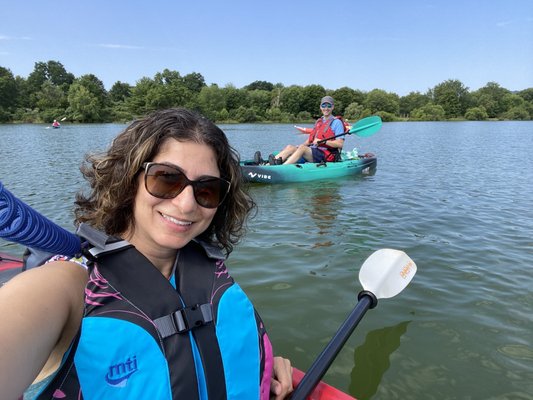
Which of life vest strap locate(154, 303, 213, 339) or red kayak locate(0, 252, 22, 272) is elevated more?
life vest strap locate(154, 303, 213, 339)

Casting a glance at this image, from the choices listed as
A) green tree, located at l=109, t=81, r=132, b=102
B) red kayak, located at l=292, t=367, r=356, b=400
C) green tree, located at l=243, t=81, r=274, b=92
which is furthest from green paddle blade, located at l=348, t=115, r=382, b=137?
green tree, located at l=243, t=81, r=274, b=92

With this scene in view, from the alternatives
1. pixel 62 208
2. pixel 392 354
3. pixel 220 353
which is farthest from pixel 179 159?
pixel 62 208

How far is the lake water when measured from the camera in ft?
8.98

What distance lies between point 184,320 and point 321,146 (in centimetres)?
935

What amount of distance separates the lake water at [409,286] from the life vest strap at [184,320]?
67.1 inches

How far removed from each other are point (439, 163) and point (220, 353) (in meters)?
14.0

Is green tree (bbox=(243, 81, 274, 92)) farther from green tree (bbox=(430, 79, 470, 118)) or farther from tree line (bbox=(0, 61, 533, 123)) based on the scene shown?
green tree (bbox=(430, 79, 470, 118))

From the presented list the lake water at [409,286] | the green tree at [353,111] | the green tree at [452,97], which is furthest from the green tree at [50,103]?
the green tree at [452,97]

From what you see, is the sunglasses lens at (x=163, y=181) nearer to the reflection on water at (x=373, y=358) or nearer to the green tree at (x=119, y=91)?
the reflection on water at (x=373, y=358)

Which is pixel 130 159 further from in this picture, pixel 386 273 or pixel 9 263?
pixel 9 263

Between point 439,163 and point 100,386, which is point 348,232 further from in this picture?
point 439,163

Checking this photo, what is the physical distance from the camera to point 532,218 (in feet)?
21.6

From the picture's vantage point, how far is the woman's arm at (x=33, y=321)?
0.89m

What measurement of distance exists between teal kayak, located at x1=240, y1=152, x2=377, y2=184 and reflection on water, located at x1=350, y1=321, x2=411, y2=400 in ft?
18.5
